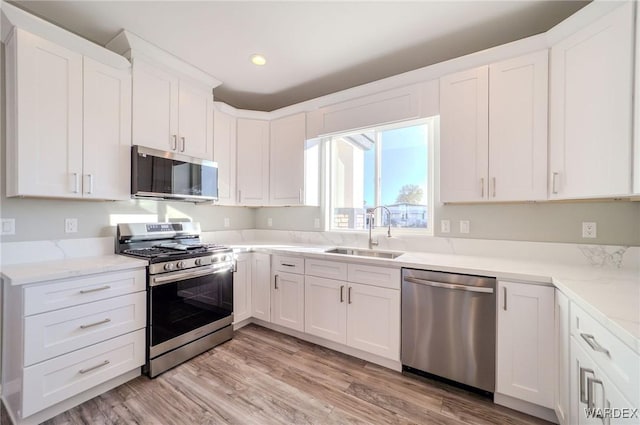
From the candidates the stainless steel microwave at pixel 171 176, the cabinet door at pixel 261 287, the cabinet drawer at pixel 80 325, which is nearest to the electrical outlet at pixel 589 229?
the cabinet door at pixel 261 287

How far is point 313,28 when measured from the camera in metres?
2.04

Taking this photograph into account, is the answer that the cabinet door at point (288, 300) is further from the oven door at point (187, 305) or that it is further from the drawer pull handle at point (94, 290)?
the drawer pull handle at point (94, 290)

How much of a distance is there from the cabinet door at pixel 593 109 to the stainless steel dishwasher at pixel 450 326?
84 cm

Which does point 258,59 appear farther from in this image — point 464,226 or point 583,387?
point 583,387

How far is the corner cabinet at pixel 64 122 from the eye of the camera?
1655 mm

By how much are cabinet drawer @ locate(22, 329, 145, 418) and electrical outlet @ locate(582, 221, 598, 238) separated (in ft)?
11.1

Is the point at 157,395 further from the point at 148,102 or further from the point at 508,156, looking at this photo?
the point at 508,156

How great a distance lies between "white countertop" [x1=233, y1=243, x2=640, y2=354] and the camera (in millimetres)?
936

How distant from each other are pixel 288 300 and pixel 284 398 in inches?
37.2

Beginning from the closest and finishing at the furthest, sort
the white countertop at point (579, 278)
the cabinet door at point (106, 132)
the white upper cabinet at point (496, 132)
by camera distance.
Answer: the white countertop at point (579, 278) → the white upper cabinet at point (496, 132) → the cabinet door at point (106, 132)

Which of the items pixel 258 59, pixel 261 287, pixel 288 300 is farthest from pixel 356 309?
pixel 258 59

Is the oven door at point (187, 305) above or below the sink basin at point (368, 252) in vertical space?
below

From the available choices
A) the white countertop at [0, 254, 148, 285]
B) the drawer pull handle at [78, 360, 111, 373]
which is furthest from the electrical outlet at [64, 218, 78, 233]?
the drawer pull handle at [78, 360, 111, 373]

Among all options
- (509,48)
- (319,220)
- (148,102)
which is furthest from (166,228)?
(509,48)
